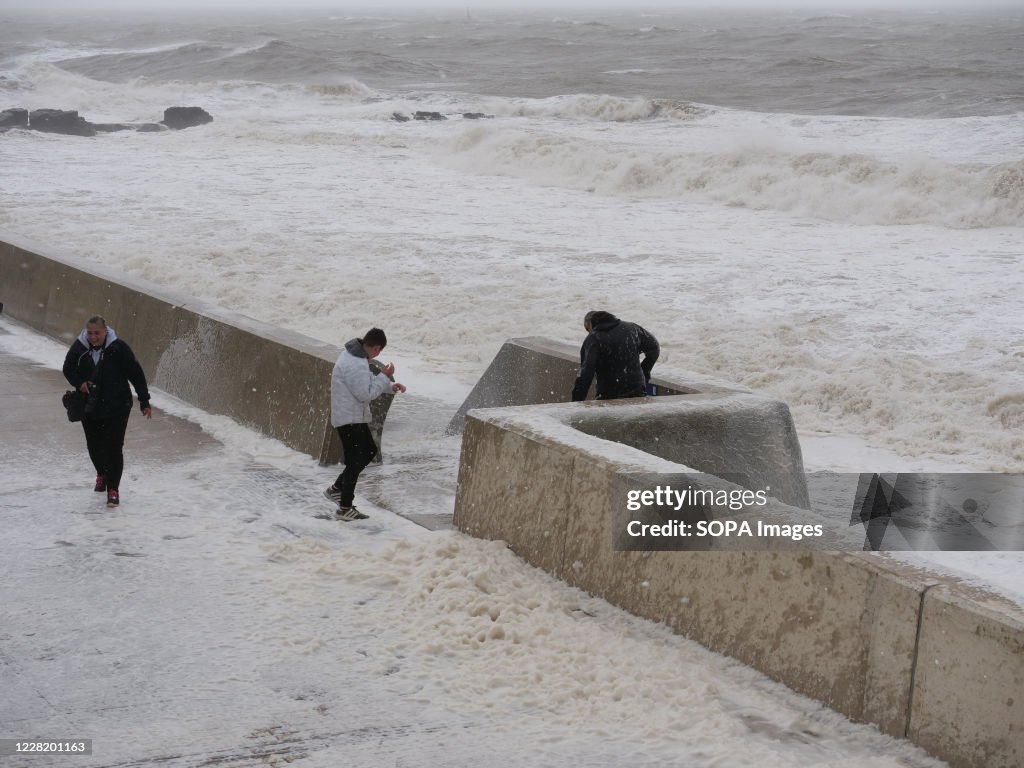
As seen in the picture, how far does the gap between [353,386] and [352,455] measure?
0.43 meters

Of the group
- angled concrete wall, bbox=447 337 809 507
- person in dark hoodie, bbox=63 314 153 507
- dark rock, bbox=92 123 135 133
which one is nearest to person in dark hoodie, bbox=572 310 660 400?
angled concrete wall, bbox=447 337 809 507

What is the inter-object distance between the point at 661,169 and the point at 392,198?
6.47 meters

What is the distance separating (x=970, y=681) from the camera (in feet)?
14.8

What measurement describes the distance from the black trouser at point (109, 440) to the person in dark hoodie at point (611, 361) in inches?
114

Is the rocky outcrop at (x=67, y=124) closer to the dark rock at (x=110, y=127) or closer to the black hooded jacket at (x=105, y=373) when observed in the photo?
the dark rock at (x=110, y=127)

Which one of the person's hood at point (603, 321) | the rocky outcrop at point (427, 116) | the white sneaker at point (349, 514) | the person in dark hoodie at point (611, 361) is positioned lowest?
the white sneaker at point (349, 514)

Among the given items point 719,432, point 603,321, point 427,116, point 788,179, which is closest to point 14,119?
point 427,116

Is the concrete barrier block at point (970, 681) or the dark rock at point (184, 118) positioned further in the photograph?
the dark rock at point (184, 118)

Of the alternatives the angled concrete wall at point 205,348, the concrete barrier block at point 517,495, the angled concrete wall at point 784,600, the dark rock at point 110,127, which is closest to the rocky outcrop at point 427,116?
the dark rock at point 110,127

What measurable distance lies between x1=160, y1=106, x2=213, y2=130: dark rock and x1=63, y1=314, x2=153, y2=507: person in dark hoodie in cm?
3570

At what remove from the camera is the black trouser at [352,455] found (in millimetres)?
7715

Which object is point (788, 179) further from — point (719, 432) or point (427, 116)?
point (427, 116)

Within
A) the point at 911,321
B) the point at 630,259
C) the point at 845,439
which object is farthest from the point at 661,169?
the point at 845,439

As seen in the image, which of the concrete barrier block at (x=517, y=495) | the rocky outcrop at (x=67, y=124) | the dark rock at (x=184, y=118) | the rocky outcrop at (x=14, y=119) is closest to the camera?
the concrete barrier block at (x=517, y=495)
